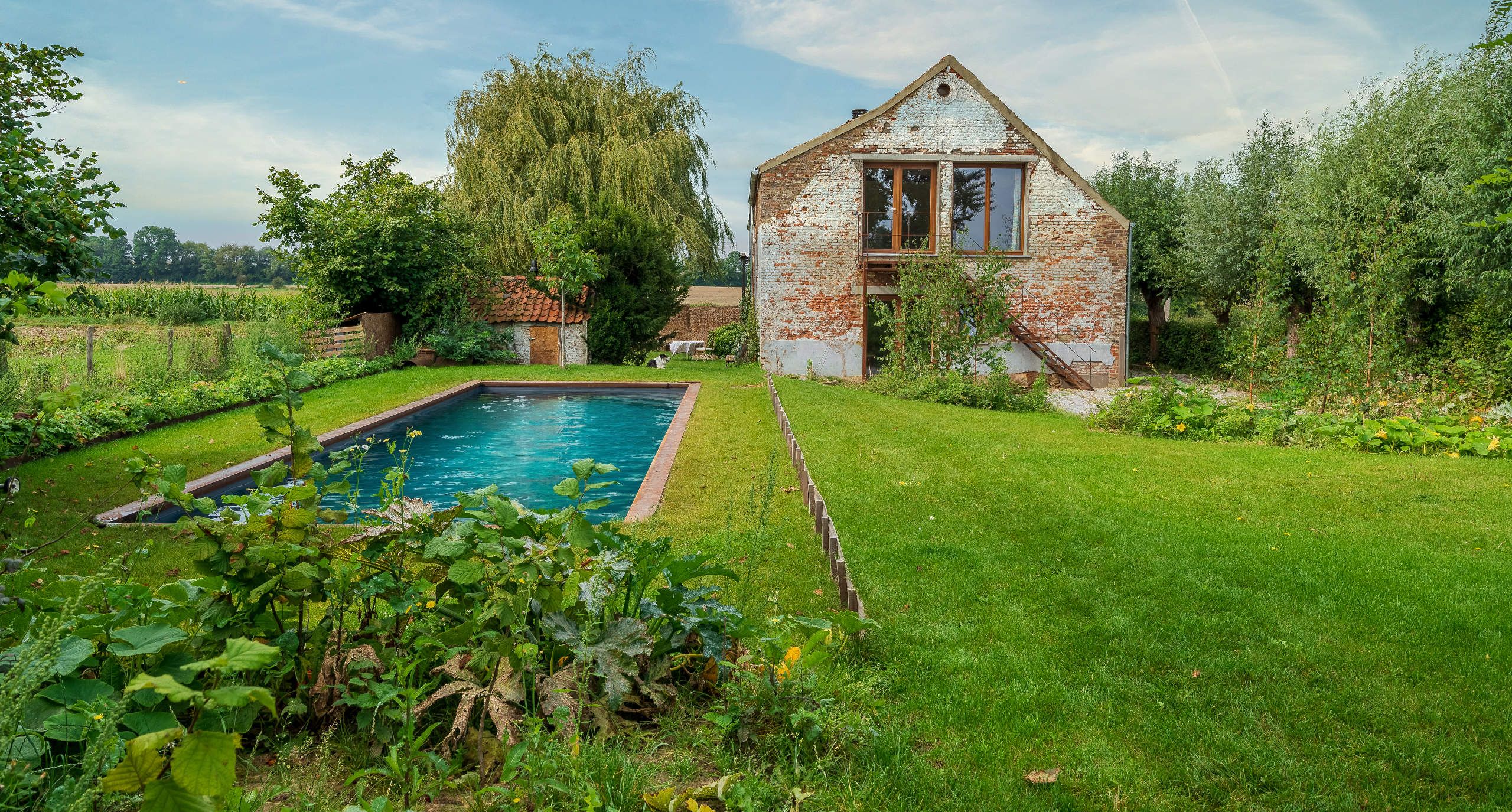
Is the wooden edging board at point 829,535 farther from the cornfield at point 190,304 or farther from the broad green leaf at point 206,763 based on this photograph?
the cornfield at point 190,304

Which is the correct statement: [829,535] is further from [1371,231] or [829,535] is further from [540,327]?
[540,327]

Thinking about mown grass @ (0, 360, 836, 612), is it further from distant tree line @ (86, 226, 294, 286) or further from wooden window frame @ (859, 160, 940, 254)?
distant tree line @ (86, 226, 294, 286)

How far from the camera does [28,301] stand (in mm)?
3459

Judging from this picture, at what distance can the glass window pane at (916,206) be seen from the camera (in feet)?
63.8

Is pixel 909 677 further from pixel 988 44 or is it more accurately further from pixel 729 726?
pixel 988 44

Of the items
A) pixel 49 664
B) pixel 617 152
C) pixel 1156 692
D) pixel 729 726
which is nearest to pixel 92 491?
pixel 49 664

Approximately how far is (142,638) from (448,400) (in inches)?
533

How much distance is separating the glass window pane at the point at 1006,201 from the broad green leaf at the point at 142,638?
19.4 m

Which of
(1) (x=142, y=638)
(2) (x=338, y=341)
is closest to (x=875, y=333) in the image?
(2) (x=338, y=341)

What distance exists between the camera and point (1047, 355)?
63.1ft

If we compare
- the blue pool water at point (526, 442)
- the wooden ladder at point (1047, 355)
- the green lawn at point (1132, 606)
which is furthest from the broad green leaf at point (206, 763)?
the wooden ladder at point (1047, 355)

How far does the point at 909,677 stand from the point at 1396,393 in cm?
1066

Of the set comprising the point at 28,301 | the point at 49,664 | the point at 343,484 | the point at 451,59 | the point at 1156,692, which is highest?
the point at 451,59

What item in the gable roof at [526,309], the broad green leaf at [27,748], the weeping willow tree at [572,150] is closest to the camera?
the broad green leaf at [27,748]
